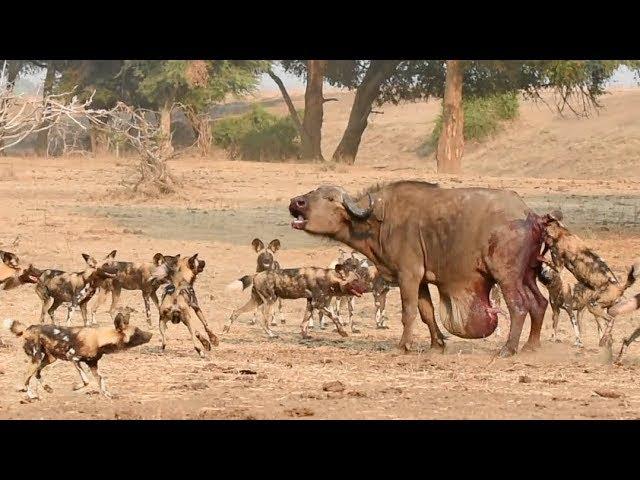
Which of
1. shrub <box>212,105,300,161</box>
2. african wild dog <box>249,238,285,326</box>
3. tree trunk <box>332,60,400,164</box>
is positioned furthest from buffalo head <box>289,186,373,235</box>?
tree trunk <box>332,60,400,164</box>

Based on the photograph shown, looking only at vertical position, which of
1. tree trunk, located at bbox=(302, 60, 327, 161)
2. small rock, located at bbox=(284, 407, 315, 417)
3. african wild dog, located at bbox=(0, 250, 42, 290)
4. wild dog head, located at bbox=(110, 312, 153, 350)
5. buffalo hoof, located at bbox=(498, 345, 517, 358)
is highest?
tree trunk, located at bbox=(302, 60, 327, 161)

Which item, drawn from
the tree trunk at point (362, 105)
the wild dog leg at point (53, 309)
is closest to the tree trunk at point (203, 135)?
the tree trunk at point (362, 105)

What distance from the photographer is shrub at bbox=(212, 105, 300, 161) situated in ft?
177

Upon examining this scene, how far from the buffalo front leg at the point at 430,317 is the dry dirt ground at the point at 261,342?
179 mm

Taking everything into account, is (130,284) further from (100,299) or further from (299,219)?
(299,219)

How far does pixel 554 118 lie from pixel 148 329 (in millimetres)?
57502

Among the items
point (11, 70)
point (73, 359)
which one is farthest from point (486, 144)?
point (73, 359)

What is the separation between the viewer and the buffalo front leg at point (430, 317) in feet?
48.1

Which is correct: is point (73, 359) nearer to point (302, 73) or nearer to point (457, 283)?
point (457, 283)

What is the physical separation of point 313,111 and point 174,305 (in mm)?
41434

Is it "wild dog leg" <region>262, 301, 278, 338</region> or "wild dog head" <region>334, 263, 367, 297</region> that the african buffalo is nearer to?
"wild dog head" <region>334, 263, 367, 297</region>

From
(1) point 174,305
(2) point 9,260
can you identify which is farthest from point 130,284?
(1) point 174,305

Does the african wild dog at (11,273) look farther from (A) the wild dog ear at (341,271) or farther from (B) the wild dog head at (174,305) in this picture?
(A) the wild dog ear at (341,271)

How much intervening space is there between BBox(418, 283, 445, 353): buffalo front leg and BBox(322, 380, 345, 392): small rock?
2.72 m
